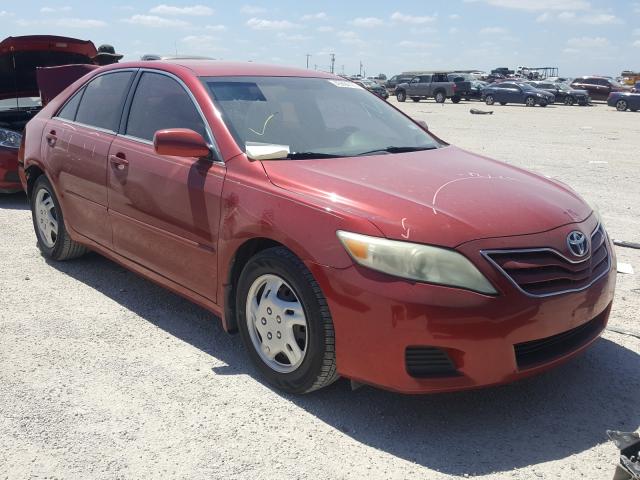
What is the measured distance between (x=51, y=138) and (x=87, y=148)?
696 mm

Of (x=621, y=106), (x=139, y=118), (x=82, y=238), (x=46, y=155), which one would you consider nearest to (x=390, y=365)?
(x=139, y=118)

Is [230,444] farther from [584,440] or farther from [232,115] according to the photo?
[232,115]

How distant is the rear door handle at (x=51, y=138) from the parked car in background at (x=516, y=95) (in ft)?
116

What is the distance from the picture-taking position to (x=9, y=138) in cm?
781

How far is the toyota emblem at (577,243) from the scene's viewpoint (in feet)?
10.0

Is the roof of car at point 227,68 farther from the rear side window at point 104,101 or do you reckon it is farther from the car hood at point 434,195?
the car hood at point 434,195

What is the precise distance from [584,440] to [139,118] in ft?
10.6

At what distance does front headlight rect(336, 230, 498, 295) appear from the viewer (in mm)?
2746

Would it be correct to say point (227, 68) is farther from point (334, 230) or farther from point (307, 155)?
point (334, 230)

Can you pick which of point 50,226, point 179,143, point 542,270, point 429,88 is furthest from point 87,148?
point 429,88

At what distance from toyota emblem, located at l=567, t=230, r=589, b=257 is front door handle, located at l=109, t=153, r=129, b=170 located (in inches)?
106

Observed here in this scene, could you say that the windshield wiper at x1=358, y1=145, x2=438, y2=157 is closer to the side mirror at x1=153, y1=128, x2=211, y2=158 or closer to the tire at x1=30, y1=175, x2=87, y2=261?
the side mirror at x1=153, y1=128, x2=211, y2=158

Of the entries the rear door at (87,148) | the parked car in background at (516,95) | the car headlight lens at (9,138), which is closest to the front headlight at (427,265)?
the rear door at (87,148)

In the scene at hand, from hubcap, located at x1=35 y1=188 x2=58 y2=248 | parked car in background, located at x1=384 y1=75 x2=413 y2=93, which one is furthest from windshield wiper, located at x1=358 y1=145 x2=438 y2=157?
parked car in background, located at x1=384 y1=75 x2=413 y2=93
